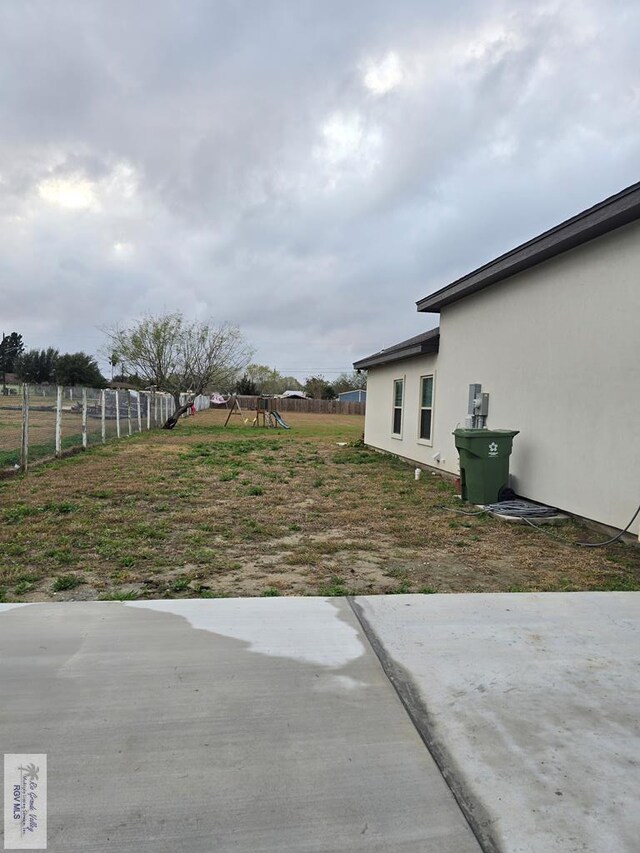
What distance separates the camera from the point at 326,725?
2293 mm

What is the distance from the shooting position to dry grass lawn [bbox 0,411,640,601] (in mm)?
4203

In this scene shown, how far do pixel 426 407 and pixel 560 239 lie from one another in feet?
18.5

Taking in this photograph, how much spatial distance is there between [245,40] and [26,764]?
1045 cm

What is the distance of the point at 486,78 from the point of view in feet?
31.1

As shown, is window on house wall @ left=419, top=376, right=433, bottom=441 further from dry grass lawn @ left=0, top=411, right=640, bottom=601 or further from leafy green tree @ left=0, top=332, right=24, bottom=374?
leafy green tree @ left=0, top=332, right=24, bottom=374

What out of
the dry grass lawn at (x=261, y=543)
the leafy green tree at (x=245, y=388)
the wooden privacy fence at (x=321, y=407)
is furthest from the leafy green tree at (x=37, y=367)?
the dry grass lawn at (x=261, y=543)

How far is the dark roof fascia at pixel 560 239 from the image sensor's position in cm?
527

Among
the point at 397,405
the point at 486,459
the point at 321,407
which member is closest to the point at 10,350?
the point at 321,407

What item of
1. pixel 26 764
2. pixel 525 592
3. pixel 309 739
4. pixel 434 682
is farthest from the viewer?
pixel 525 592

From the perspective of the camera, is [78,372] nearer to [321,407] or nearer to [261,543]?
[321,407]

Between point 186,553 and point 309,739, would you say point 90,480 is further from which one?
point 309,739

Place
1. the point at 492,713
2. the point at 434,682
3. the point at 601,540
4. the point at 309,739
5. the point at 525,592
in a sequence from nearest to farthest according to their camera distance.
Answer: the point at 309,739 → the point at 492,713 → the point at 434,682 → the point at 525,592 → the point at 601,540

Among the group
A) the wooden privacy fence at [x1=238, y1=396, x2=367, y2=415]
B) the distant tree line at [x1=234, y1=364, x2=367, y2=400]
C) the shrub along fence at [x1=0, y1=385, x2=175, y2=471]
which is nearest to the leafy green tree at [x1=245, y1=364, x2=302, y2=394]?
the distant tree line at [x1=234, y1=364, x2=367, y2=400]

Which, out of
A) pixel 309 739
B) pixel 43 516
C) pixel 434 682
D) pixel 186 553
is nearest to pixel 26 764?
pixel 309 739
